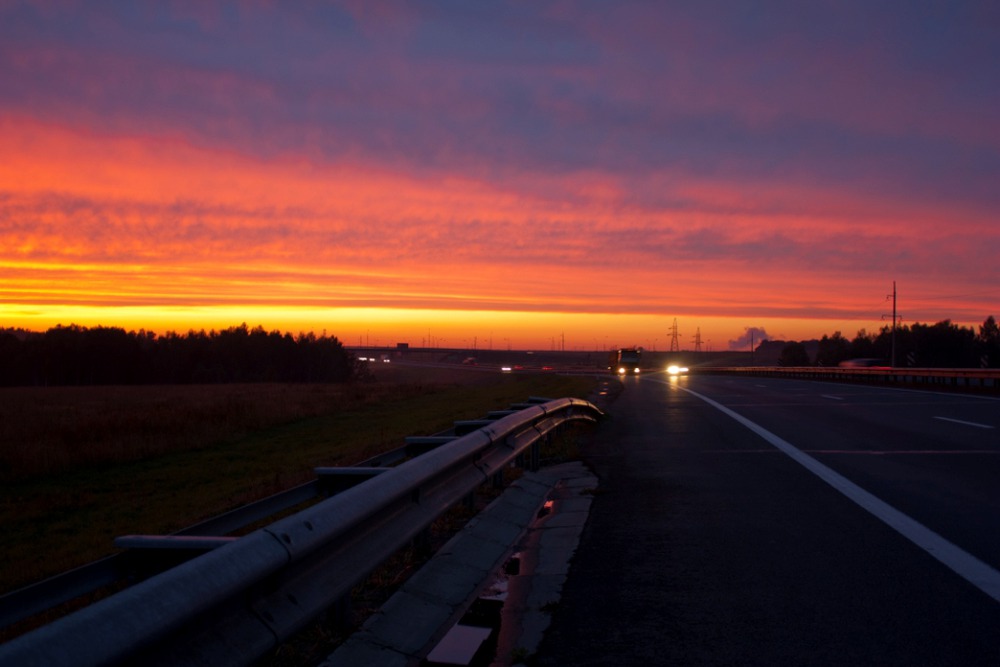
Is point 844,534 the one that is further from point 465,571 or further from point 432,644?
point 432,644

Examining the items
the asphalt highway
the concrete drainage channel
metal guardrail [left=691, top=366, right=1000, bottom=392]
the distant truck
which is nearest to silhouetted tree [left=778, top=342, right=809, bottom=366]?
the distant truck

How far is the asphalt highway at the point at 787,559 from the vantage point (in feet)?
15.6

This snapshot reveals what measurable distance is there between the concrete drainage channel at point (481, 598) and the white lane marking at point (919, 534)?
104 inches

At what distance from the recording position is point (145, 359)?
5340 inches

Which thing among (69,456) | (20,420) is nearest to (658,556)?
(69,456)

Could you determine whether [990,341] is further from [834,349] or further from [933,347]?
[834,349]

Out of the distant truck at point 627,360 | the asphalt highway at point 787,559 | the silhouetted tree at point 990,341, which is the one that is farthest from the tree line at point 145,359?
the asphalt highway at point 787,559

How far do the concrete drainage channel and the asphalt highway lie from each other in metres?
0.19

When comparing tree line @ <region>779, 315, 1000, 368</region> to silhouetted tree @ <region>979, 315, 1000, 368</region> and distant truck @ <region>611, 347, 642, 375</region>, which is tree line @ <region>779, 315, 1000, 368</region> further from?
distant truck @ <region>611, 347, 642, 375</region>

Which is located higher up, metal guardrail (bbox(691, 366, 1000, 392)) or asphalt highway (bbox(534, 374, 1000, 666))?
metal guardrail (bbox(691, 366, 1000, 392))

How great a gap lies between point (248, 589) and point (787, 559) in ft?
14.7

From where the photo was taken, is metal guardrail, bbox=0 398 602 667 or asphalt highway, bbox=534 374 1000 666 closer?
metal guardrail, bbox=0 398 602 667

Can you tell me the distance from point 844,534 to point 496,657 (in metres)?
4.00

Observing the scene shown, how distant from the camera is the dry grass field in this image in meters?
13.0
